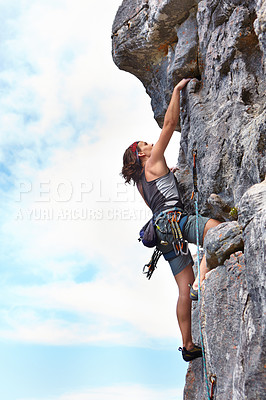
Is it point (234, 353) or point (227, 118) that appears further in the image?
point (227, 118)

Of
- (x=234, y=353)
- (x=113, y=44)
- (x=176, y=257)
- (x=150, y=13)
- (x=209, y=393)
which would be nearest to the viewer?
(x=234, y=353)

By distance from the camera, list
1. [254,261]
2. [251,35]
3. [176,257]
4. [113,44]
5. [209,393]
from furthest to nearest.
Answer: [113,44]
[176,257]
[251,35]
[209,393]
[254,261]

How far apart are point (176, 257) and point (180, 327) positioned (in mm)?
1078

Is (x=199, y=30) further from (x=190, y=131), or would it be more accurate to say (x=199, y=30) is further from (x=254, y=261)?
(x=254, y=261)

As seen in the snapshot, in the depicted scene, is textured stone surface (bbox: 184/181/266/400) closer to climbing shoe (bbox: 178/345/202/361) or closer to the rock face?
the rock face

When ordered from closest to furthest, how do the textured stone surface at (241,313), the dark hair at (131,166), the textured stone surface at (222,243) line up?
the textured stone surface at (241,313), the textured stone surface at (222,243), the dark hair at (131,166)

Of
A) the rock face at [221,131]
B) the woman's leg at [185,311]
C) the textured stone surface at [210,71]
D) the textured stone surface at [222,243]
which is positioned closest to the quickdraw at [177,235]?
the woman's leg at [185,311]

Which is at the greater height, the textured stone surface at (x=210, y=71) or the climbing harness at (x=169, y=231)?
the textured stone surface at (x=210, y=71)

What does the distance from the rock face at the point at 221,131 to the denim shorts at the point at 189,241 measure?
0.51 m

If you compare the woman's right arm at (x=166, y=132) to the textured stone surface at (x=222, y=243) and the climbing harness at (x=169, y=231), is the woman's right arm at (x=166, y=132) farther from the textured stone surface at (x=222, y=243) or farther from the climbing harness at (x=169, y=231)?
the textured stone surface at (x=222, y=243)

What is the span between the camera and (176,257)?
21.8ft

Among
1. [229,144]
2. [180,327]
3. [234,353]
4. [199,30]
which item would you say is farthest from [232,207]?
[199,30]

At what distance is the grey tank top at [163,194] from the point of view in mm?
6770

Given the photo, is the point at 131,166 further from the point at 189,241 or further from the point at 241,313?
the point at 241,313
